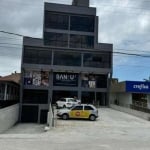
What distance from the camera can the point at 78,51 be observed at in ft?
194

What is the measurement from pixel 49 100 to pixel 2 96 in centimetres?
1039

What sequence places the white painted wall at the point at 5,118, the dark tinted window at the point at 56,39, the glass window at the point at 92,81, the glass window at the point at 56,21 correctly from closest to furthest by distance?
the white painted wall at the point at 5,118, the glass window at the point at 92,81, the dark tinted window at the point at 56,39, the glass window at the point at 56,21

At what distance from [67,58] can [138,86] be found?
591 inches

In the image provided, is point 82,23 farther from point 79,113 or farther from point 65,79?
point 79,113

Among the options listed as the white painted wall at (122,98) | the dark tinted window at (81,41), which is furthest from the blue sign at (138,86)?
the dark tinted window at (81,41)

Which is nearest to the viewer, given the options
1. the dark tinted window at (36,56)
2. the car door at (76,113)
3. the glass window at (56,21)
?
the car door at (76,113)

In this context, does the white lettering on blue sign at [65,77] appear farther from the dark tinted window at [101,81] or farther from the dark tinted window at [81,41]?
the dark tinted window at [81,41]

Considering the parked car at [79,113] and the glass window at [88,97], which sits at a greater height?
the glass window at [88,97]

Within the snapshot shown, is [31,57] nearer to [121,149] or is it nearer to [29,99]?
[29,99]

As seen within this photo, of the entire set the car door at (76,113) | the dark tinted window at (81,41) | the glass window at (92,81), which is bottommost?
the car door at (76,113)

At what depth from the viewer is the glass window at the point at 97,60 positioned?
5872 cm

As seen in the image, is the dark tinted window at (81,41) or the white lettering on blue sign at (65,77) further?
the dark tinted window at (81,41)

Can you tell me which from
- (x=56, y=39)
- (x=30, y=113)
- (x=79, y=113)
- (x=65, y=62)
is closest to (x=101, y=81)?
(x=65, y=62)

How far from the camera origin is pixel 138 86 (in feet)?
163
